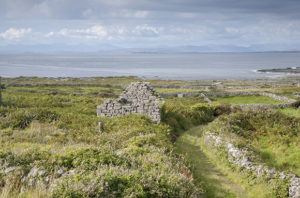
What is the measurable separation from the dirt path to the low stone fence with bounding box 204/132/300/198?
3.16 ft

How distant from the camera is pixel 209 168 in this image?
44.1ft

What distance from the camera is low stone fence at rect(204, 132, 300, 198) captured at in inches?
399

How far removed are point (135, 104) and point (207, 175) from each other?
32.2ft

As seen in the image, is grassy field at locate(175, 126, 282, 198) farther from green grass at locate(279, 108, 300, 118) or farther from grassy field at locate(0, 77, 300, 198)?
green grass at locate(279, 108, 300, 118)

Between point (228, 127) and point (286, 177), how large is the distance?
869 cm

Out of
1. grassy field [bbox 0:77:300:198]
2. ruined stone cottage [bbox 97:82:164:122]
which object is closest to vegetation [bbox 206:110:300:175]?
grassy field [bbox 0:77:300:198]

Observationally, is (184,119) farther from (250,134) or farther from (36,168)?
(36,168)

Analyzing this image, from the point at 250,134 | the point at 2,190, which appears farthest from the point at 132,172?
the point at 250,134

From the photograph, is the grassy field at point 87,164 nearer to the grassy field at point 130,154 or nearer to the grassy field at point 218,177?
the grassy field at point 130,154

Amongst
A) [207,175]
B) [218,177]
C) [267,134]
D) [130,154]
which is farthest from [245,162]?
[267,134]

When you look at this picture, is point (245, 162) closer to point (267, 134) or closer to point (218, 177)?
point (218, 177)

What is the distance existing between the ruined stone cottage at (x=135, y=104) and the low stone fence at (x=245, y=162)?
4.80 m

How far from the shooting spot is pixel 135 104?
20.7 metres

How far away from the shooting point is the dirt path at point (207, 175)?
422 inches
